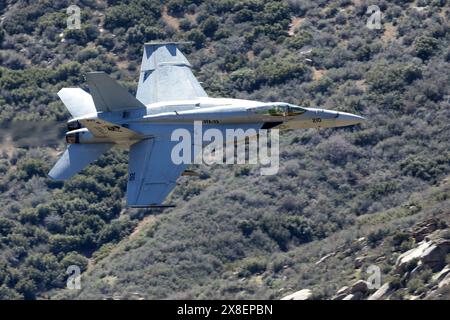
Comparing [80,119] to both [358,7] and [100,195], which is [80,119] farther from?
[358,7]

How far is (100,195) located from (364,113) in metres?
15.9

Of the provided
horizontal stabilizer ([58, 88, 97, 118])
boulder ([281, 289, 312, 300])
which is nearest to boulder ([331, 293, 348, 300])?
boulder ([281, 289, 312, 300])

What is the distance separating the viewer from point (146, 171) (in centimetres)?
7956

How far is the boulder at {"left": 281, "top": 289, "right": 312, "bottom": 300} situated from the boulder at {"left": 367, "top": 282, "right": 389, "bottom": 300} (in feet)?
11.9

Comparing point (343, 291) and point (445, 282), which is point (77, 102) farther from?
point (445, 282)

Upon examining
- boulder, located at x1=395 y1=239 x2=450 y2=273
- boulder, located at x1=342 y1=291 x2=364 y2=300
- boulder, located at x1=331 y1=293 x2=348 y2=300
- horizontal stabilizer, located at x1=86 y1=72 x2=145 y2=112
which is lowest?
boulder, located at x1=331 y1=293 x2=348 y2=300

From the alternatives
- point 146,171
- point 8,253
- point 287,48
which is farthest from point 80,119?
point 287,48

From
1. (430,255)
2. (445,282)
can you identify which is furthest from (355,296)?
(445,282)

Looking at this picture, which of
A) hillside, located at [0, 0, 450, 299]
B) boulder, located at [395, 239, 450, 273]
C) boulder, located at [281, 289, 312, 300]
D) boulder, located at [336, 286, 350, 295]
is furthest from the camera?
hillside, located at [0, 0, 450, 299]

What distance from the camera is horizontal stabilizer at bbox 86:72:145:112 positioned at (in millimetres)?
80000

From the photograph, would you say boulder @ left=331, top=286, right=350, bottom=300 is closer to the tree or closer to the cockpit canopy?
the cockpit canopy

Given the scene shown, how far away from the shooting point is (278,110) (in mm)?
80438

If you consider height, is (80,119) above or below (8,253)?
above

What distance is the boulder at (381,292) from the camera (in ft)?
260
